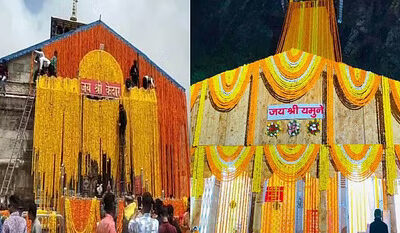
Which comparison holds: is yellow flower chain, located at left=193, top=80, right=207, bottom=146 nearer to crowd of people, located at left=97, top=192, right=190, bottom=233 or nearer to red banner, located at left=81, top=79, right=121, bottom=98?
crowd of people, located at left=97, top=192, right=190, bottom=233

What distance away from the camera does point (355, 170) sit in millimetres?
7641

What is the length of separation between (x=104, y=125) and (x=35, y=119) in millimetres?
1672

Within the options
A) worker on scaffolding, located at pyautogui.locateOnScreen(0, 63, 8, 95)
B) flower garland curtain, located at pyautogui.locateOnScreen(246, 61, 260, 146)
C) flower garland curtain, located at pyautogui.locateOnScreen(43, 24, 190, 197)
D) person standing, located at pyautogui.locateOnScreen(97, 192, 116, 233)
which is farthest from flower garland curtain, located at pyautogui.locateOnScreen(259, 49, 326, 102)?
worker on scaffolding, located at pyautogui.locateOnScreen(0, 63, 8, 95)

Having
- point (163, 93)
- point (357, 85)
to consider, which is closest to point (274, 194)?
point (357, 85)

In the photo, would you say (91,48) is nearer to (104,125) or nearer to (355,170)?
(104,125)

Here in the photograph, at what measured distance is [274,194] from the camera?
25.3 feet

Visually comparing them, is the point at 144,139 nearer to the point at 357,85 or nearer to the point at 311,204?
the point at 311,204

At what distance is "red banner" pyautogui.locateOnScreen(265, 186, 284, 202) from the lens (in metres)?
7.68

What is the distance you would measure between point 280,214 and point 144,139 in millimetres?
5378

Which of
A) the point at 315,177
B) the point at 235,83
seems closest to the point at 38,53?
the point at 235,83

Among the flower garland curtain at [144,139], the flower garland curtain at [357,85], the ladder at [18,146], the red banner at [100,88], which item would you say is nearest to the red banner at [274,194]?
the flower garland curtain at [357,85]

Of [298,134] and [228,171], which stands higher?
[298,134]

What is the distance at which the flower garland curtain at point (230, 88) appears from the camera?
779 centimetres

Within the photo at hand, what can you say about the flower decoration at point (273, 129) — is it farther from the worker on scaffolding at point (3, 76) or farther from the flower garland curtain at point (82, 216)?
the worker on scaffolding at point (3, 76)
